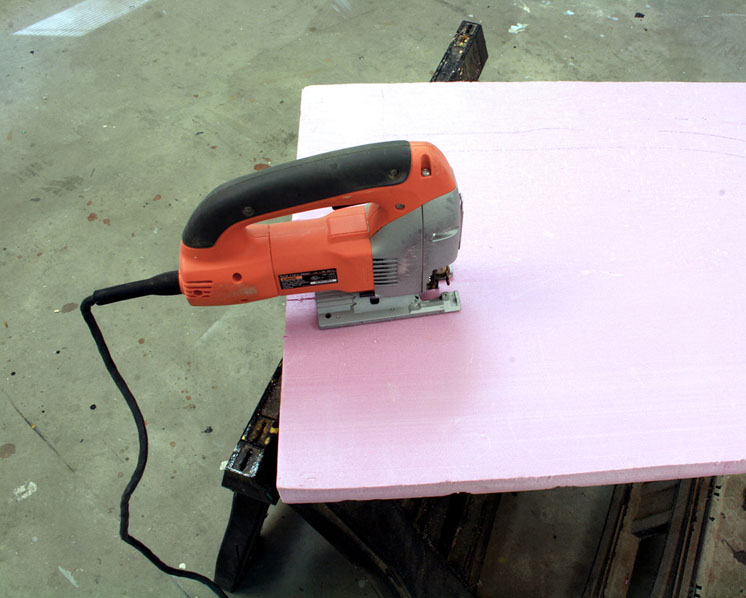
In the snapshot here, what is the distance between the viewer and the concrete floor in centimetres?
171

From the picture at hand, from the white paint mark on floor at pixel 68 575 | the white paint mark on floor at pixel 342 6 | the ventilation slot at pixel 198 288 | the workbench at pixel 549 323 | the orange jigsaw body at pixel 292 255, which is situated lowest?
the white paint mark on floor at pixel 68 575

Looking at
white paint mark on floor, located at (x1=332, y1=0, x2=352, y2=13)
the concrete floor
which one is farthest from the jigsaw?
white paint mark on floor, located at (x1=332, y1=0, x2=352, y2=13)

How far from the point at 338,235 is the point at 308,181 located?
0.12 m

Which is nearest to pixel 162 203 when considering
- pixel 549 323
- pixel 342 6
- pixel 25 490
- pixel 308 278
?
pixel 25 490

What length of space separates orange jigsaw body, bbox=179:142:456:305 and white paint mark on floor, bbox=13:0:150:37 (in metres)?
2.75

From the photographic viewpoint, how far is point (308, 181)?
94 centimetres

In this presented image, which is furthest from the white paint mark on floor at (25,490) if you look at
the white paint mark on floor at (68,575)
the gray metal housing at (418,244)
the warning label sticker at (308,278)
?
the gray metal housing at (418,244)

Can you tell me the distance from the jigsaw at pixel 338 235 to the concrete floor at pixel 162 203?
0.94 meters

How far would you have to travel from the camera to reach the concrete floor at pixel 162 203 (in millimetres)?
1707

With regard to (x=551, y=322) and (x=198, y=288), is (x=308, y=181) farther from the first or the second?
(x=551, y=322)

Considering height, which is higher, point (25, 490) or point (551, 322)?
point (551, 322)

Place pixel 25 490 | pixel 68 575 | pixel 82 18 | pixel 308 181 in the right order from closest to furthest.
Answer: pixel 308 181 < pixel 68 575 < pixel 25 490 < pixel 82 18

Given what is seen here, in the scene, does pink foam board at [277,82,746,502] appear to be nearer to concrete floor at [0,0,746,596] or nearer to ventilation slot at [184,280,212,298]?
ventilation slot at [184,280,212,298]

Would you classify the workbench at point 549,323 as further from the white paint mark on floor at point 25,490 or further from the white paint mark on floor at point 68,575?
the white paint mark on floor at point 25,490
